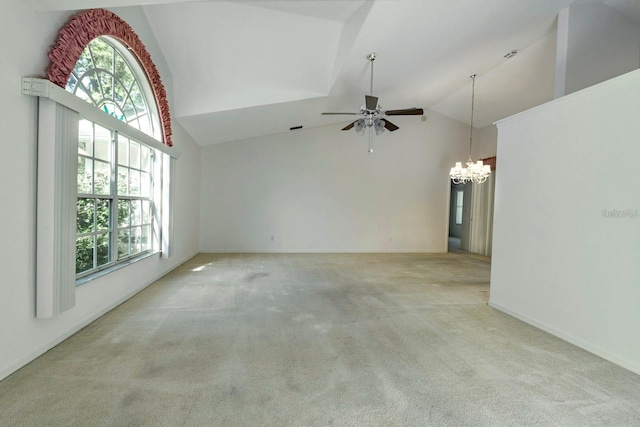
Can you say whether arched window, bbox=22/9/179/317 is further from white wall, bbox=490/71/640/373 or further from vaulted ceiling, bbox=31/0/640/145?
white wall, bbox=490/71/640/373

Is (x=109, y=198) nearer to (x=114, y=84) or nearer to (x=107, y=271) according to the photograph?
(x=107, y=271)

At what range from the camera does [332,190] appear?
A: 7637 millimetres

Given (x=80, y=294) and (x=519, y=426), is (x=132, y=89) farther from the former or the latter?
(x=519, y=426)

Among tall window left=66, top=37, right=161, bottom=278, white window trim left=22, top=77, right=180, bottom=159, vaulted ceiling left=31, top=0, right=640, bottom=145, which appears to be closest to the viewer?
white window trim left=22, top=77, right=180, bottom=159

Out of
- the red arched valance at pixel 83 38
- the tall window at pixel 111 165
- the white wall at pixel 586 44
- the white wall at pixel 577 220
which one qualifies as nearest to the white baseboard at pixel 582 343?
the white wall at pixel 577 220

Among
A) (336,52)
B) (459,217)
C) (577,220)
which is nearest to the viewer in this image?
(577,220)

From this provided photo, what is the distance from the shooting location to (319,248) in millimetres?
7633

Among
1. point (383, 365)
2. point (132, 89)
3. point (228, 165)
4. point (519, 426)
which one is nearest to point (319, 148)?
point (228, 165)

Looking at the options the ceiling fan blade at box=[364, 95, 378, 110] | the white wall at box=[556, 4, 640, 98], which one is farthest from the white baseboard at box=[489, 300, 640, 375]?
the ceiling fan blade at box=[364, 95, 378, 110]

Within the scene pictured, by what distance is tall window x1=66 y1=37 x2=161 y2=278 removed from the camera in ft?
9.57

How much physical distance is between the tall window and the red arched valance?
0.57 ft

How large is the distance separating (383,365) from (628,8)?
5532 mm

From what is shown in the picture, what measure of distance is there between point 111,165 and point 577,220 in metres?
4.94

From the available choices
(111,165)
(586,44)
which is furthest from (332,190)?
(586,44)
